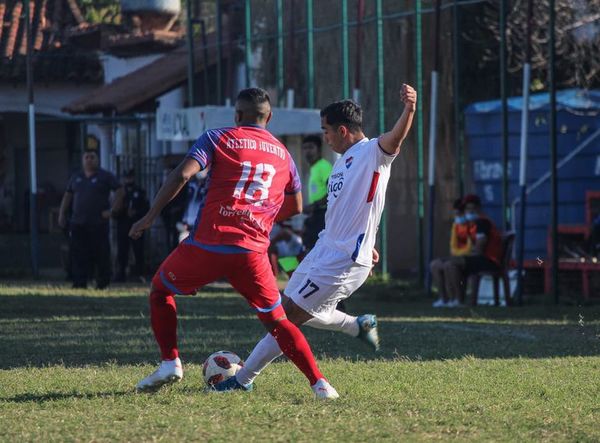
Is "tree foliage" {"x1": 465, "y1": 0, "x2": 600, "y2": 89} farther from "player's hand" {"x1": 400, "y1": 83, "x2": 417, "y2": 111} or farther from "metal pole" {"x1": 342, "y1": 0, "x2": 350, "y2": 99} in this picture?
Result: "player's hand" {"x1": 400, "y1": 83, "x2": 417, "y2": 111}

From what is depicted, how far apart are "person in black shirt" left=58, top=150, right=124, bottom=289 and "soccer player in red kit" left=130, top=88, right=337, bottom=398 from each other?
425 inches

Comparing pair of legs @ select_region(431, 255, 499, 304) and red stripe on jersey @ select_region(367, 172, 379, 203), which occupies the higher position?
red stripe on jersey @ select_region(367, 172, 379, 203)

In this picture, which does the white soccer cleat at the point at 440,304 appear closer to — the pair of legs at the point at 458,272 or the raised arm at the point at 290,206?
the pair of legs at the point at 458,272

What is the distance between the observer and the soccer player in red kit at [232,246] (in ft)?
26.6

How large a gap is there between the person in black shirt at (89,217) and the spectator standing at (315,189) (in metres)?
3.92

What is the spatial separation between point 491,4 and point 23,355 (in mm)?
13658

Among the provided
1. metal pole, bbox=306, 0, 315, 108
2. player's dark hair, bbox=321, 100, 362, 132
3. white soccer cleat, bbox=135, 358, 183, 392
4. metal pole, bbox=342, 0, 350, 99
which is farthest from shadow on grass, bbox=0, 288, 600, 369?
metal pole, bbox=306, 0, 315, 108

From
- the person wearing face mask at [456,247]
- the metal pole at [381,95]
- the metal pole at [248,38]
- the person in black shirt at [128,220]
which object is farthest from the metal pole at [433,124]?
the metal pole at [248,38]

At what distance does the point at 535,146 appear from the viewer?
65.3 ft

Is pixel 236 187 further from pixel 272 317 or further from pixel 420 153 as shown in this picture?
pixel 420 153

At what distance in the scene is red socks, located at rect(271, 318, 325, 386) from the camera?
810 cm

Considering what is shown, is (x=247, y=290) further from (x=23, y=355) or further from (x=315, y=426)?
(x=23, y=355)

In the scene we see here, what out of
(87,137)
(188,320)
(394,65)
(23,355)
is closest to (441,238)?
(394,65)

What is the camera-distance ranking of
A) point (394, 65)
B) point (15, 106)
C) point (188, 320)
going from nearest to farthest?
1. point (188, 320)
2. point (394, 65)
3. point (15, 106)
